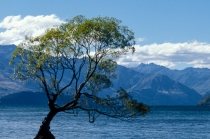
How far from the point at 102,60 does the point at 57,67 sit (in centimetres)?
522

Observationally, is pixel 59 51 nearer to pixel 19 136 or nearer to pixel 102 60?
pixel 102 60

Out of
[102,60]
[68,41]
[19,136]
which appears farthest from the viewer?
[19,136]

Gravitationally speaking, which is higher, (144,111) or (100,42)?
(100,42)

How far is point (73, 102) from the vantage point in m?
43.6

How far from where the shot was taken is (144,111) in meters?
44.3

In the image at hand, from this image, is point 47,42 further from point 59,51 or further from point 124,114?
point 124,114

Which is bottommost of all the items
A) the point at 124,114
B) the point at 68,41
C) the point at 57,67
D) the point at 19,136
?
the point at 19,136

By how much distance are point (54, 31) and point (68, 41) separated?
76.9 inches

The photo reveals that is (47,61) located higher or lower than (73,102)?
higher

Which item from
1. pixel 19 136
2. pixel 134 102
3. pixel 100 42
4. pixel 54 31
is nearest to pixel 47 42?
pixel 54 31

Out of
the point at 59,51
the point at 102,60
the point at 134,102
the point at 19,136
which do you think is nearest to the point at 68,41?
the point at 59,51

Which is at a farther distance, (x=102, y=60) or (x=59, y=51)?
(x=102, y=60)

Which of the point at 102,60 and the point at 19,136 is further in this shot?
the point at 19,136

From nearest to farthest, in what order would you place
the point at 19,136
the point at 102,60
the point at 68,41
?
the point at 68,41
the point at 102,60
the point at 19,136
